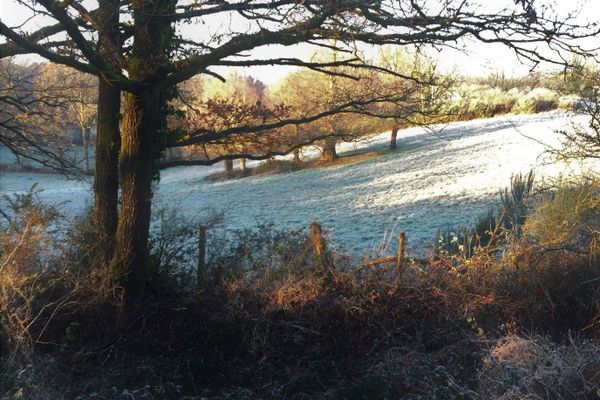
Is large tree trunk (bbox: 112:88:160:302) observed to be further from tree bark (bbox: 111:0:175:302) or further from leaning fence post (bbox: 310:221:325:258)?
leaning fence post (bbox: 310:221:325:258)

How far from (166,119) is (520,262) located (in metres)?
5.75

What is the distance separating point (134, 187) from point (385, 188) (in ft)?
53.5

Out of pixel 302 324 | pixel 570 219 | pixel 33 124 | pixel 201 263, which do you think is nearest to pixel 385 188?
pixel 570 219

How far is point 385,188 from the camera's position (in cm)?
2216

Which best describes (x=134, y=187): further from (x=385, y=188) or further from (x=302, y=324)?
(x=385, y=188)

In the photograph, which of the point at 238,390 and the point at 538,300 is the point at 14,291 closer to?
the point at 238,390

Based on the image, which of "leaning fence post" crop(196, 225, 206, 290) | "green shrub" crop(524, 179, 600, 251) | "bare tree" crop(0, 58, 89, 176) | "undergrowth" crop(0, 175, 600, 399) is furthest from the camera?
"bare tree" crop(0, 58, 89, 176)

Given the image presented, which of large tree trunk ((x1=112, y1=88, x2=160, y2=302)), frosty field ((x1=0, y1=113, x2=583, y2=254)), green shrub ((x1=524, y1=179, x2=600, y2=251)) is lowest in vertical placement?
frosty field ((x1=0, y1=113, x2=583, y2=254))

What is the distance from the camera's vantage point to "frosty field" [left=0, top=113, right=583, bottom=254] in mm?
14984

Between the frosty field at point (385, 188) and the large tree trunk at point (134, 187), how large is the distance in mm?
2784

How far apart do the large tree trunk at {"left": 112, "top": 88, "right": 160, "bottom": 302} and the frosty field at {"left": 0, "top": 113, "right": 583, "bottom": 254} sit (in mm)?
2784

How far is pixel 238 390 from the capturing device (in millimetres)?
5516

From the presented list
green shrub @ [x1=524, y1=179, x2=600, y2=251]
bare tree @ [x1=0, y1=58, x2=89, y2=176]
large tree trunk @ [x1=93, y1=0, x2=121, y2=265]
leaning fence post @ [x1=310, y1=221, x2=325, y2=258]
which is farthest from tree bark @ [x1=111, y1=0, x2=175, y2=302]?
green shrub @ [x1=524, y1=179, x2=600, y2=251]

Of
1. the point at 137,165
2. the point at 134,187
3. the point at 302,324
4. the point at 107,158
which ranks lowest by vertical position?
the point at 302,324
